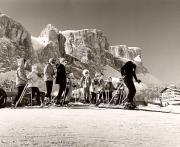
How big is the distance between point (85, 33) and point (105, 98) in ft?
551

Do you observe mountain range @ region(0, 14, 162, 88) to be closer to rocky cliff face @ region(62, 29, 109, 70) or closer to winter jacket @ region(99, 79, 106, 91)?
rocky cliff face @ region(62, 29, 109, 70)

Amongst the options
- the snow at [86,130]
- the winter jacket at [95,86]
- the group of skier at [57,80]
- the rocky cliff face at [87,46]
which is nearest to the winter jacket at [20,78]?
the group of skier at [57,80]

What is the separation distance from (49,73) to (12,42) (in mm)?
101524

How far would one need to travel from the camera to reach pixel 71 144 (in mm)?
7328

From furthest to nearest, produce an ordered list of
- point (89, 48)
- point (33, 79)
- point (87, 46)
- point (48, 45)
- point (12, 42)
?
point (89, 48) → point (87, 46) → point (48, 45) → point (12, 42) → point (33, 79)

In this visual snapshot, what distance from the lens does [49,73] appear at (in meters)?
13.3

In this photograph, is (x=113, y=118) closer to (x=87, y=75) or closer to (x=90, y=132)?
(x=90, y=132)

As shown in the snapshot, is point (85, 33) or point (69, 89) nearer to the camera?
point (69, 89)

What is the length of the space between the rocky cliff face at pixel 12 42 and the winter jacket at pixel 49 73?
8376 cm

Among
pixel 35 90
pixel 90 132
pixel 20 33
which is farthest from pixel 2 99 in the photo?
pixel 20 33

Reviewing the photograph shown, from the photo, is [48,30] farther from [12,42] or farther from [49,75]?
[49,75]

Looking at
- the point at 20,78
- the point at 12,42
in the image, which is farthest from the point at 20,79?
the point at 12,42

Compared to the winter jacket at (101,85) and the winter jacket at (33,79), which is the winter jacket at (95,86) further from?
the winter jacket at (33,79)

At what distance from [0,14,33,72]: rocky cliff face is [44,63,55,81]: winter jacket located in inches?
3298
